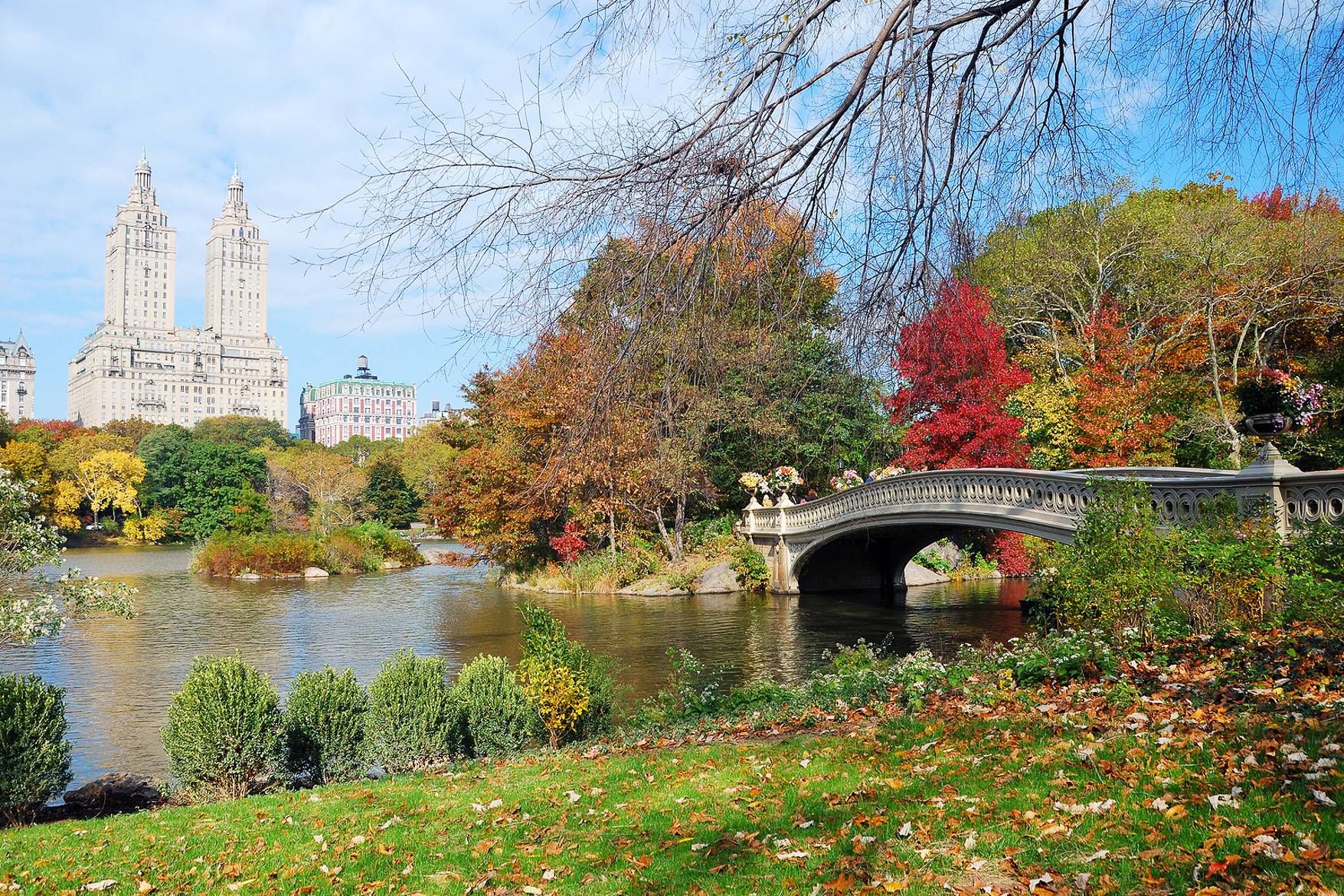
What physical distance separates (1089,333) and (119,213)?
537ft

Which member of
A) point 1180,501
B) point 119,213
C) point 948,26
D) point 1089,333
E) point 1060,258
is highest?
point 119,213

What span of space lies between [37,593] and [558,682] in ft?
22.0

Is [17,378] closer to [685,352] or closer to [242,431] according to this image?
[242,431]

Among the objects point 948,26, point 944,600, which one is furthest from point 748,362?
point 944,600

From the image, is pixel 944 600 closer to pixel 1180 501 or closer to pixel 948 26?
pixel 1180 501

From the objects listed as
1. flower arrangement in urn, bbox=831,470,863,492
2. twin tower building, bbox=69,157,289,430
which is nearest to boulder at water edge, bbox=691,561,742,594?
flower arrangement in urn, bbox=831,470,863,492

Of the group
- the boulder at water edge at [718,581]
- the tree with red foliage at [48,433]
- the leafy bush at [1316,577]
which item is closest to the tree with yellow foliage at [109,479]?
the tree with red foliage at [48,433]

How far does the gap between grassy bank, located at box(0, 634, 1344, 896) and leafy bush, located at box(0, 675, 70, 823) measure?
27.3 inches

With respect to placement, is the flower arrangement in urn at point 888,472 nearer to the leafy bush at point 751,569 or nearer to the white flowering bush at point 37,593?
the leafy bush at point 751,569

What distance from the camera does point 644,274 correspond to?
3.86 m

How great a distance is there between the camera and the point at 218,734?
7.32 m

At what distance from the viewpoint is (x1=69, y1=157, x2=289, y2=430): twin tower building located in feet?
445

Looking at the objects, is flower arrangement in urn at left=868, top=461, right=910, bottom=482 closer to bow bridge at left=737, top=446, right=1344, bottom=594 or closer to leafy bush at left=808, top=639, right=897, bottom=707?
bow bridge at left=737, top=446, right=1344, bottom=594

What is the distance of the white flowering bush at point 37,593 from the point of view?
9.48 meters
